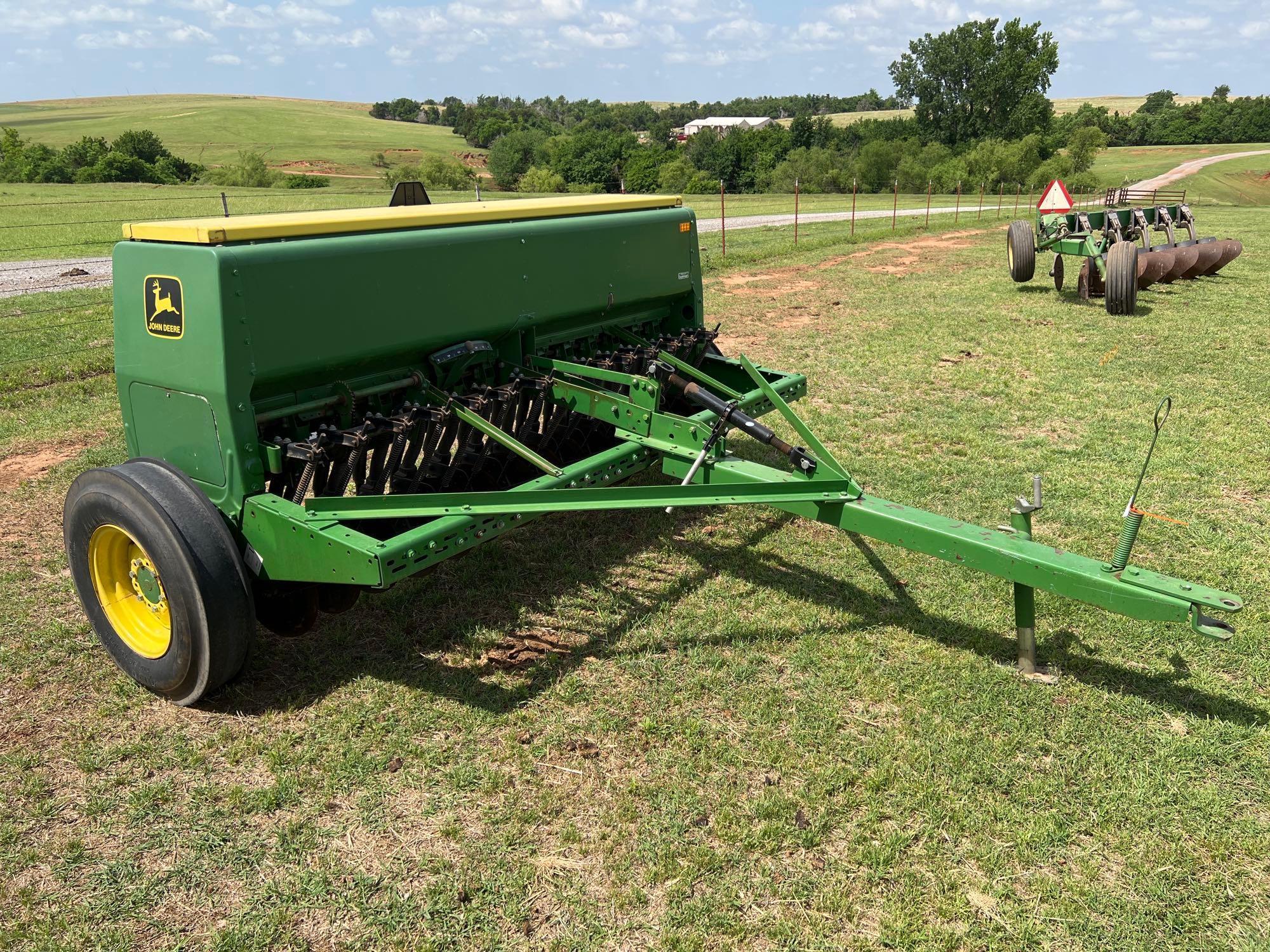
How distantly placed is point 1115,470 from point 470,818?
508cm

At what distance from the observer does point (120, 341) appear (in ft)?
12.9

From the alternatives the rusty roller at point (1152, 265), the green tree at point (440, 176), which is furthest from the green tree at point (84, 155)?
the rusty roller at point (1152, 265)

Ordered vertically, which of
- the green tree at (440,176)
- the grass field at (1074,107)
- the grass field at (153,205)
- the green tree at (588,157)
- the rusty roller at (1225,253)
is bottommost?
the rusty roller at (1225,253)

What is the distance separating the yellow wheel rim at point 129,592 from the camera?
3.87 metres

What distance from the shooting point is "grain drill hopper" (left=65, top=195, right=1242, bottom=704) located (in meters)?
3.52

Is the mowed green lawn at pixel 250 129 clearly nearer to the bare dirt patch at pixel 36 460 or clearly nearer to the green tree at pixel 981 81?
the green tree at pixel 981 81

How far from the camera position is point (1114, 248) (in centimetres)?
1139

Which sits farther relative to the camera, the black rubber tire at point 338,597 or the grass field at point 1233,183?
the grass field at point 1233,183

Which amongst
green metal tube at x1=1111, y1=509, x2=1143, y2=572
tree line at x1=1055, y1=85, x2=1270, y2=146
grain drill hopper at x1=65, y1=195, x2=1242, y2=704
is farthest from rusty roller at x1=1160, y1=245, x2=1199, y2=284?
tree line at x1=1055, y1=85, x2=1270, y2=146

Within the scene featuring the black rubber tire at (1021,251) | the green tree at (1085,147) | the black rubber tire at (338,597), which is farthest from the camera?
the green tree at (1085,147)

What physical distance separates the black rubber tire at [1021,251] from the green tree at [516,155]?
52.0 meters

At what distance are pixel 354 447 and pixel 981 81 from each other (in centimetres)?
8303

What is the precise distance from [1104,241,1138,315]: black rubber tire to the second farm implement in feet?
0.04

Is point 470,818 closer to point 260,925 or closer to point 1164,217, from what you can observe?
point 260,925
